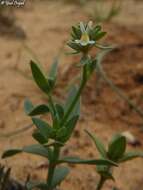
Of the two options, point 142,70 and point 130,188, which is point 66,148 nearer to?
point 130,188

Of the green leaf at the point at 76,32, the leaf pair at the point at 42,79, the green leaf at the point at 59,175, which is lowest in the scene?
the green leaf at the point at 59,175

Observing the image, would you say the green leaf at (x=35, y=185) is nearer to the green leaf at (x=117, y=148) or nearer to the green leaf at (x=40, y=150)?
the green leaf at (x=40, y=150)

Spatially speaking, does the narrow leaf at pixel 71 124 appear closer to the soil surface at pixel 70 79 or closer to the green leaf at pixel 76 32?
the green leaf at pixel 76 32

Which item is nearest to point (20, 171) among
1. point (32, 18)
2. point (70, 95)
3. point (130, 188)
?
point (130, 188)

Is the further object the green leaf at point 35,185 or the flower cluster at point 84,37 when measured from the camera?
the green leaf at point 35,185

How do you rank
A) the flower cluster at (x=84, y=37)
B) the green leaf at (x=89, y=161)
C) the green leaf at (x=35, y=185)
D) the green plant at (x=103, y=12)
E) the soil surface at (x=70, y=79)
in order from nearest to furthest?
the flower cluster at (x=84, y=37)
the green leaf at (x=89, y=161)
the green leaf at (x=35, y=185)
the soil surface at (x=70, y=79)
the green plant at (x=103, y=12)

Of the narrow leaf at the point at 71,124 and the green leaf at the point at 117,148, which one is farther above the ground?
the narrow leaf at the point at 71,124

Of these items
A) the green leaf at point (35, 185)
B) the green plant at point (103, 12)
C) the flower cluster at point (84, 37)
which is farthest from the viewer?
the green plant at point (103, 12)

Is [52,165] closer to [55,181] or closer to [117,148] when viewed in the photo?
[55,181]

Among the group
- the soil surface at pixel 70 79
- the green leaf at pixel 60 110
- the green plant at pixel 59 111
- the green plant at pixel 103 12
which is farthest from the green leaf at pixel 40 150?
the green plant at pixel 103 12
